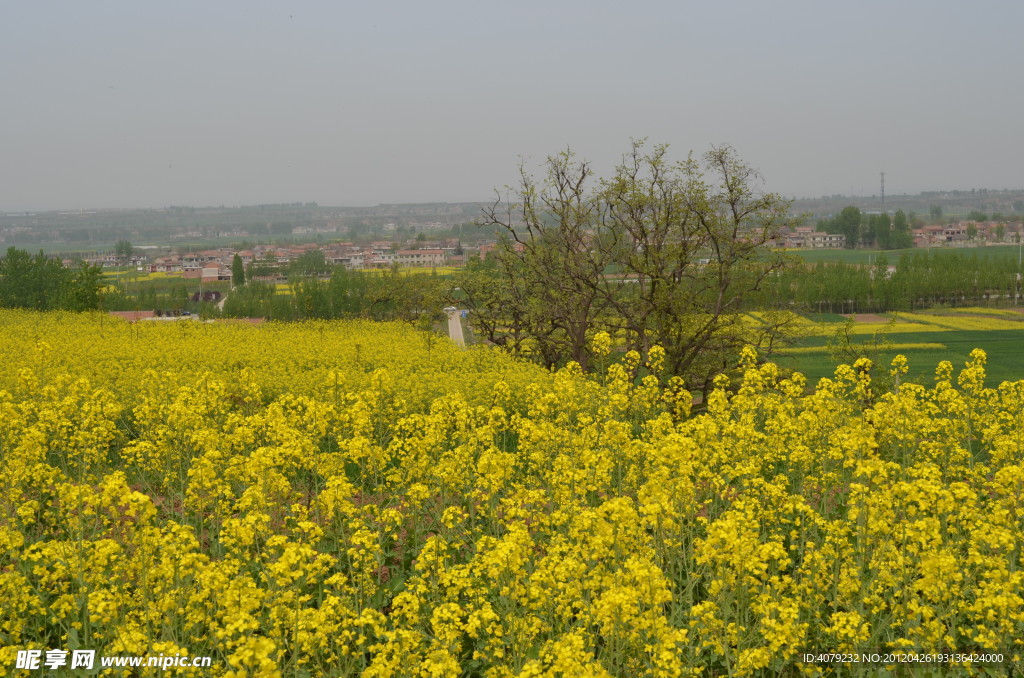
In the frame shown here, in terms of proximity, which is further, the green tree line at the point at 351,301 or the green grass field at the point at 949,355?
the green tree line at the point at 351,301

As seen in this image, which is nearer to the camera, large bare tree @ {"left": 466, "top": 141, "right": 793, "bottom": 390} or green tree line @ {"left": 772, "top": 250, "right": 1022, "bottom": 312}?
large bare tree @ {"left": 466, "top": 141, "right": 793, "bottom": 390}

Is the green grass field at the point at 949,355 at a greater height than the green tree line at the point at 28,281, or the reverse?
the green tree line at the point at 28,281

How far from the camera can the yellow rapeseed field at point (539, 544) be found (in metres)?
7.30

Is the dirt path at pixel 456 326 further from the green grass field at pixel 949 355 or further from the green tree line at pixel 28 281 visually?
the green tree line at pixel 28 281

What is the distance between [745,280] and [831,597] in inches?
900

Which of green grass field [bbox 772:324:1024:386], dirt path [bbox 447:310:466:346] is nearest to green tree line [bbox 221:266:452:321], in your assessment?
dirt path [bbox 447:310:466:346]

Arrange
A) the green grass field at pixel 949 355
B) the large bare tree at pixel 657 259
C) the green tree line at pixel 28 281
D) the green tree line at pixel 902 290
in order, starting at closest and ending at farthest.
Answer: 1. the large bare tree at pixel 657 259
2. the green grass field at pixel 949 355
3. the green tree line at pixel 28 281
4. the green tree line at pixel 902 290

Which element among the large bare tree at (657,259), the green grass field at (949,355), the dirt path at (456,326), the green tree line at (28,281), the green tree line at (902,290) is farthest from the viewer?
the green tree line at (902,290)

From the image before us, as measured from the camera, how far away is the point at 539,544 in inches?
406

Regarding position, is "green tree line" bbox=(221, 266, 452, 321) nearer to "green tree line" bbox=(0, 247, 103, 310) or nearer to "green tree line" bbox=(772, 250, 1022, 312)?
"green tree line" bbox=(0, 247, 103, 310)

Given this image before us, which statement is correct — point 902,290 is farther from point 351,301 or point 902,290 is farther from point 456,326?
point 351,301

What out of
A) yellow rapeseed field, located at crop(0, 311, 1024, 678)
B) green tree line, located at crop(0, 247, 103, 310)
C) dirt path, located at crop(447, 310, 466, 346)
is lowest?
dirt path, located at crop(447, 310, 466, 346)

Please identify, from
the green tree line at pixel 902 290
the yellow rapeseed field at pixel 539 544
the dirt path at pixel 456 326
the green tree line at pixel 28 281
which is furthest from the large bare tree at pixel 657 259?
the green tree line at pixel 902 290

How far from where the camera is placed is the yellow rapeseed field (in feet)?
24.0
